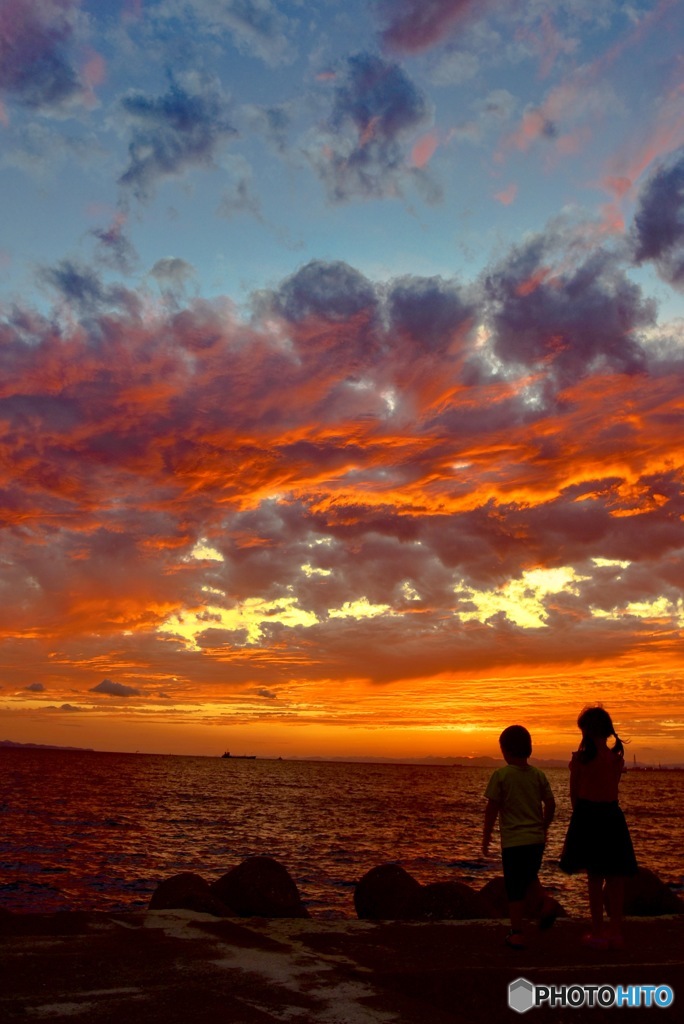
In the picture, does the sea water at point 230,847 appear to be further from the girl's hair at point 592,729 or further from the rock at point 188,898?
the girl's hair at point 592,729

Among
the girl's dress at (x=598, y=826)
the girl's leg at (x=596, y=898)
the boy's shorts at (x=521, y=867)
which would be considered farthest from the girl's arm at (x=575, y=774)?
the girl's leg at (x=596, y=898)

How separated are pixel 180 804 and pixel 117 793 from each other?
1628cm

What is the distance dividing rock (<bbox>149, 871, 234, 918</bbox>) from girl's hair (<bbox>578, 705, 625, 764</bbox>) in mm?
6063

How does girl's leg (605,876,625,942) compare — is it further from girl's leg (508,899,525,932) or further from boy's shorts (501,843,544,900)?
girl's leg (508,899,525,932)

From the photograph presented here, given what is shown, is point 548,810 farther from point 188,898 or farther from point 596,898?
point 188,898

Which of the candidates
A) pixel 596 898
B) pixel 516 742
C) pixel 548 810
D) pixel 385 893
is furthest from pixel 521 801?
pixel 385 893

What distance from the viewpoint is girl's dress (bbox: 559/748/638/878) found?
297 inches

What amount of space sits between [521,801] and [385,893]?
A: 6.43m

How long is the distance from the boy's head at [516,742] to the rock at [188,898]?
5.52 meters

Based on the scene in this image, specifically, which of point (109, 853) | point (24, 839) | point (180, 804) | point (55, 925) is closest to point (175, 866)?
point (109, 853)

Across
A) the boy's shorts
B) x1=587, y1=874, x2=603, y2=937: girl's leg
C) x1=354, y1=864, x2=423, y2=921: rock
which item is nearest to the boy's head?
the boy's shorts

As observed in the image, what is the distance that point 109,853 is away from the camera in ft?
105

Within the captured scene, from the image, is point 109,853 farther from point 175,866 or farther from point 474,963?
point 474,963

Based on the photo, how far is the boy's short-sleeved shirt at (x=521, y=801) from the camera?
753 cm
